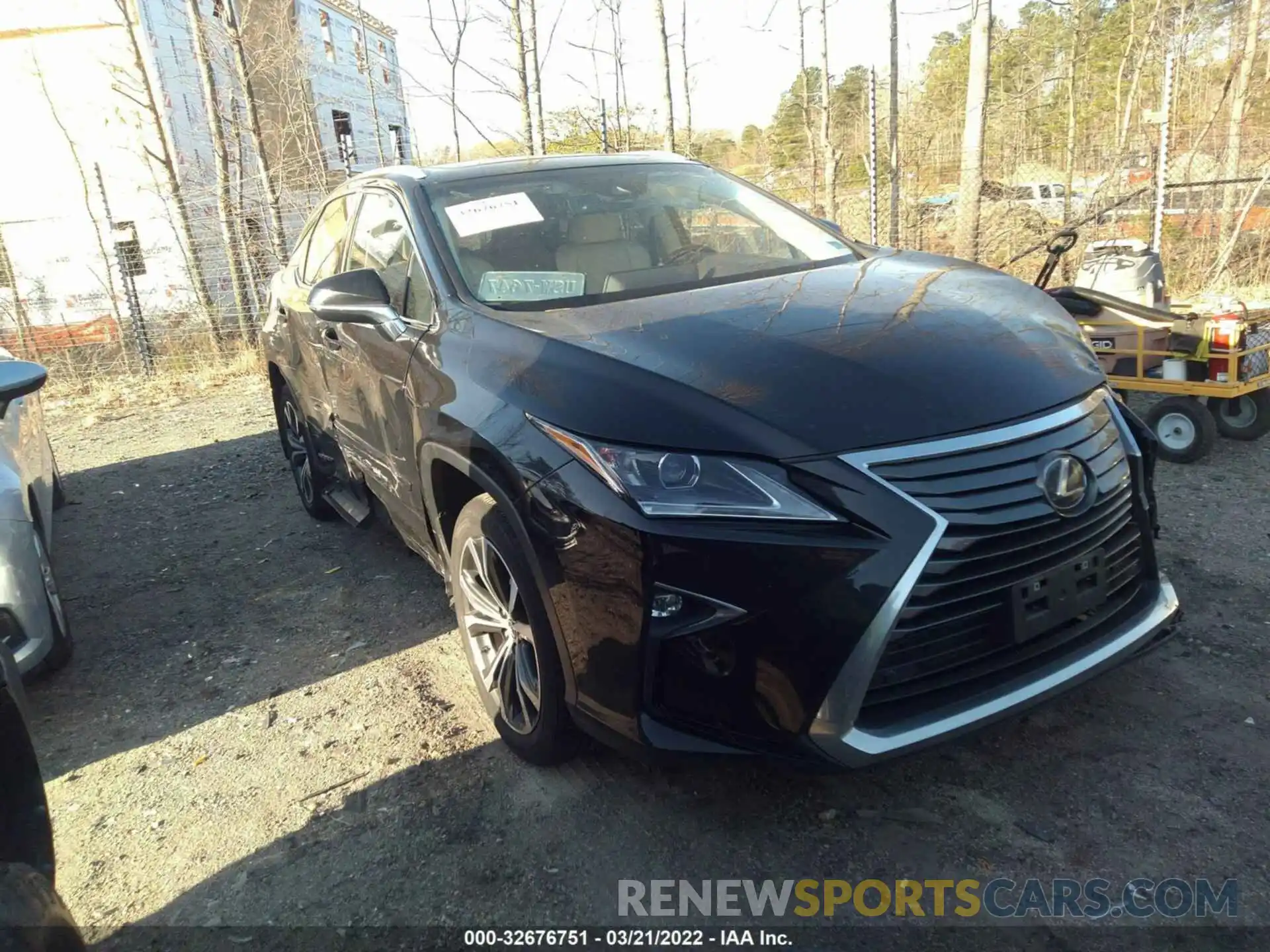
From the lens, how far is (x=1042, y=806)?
8.21ft

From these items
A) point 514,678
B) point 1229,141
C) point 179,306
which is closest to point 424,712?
point 514,678

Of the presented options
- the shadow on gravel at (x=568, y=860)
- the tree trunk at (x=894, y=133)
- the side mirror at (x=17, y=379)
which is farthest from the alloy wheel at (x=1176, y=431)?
the tree trunk at (x=894, y=133)

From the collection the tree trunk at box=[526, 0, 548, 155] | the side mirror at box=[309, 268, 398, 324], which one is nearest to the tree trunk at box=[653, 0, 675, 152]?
the tree trunk at box=[526, 0, 548, 155]

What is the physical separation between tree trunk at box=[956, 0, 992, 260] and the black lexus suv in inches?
333

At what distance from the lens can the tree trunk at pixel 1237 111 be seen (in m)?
10.3

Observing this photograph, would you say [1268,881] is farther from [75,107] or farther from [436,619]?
[75,107]

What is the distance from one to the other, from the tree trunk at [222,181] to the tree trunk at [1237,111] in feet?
39.7

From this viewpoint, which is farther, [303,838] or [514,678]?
[514,678]

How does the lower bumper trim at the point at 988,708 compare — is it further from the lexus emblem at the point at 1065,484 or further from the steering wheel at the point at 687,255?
the steering wheel at the point at 687,255

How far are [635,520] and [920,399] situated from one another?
76 centimetres

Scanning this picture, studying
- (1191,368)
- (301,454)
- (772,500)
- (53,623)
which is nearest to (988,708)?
(772,500)

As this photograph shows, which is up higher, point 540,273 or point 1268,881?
point 540,273

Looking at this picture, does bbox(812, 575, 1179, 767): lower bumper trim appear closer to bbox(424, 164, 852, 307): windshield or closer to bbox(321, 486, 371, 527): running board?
bbox(424, 164, 852, 307): windshield

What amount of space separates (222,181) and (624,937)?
1367 cm
